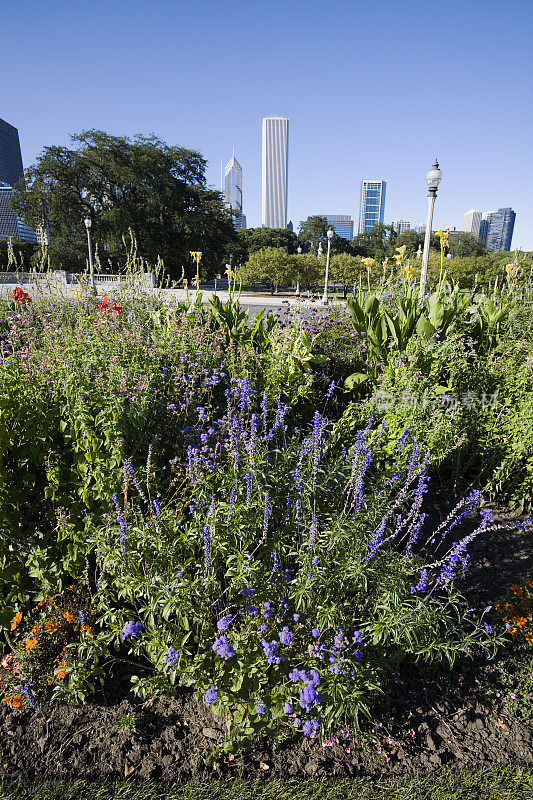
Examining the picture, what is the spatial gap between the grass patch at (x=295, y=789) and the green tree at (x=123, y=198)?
2937 cm

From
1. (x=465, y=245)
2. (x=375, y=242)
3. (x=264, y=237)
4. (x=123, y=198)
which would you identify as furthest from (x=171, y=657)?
(x=375, y=242)

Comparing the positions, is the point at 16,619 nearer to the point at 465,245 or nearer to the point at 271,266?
the point at 271,266

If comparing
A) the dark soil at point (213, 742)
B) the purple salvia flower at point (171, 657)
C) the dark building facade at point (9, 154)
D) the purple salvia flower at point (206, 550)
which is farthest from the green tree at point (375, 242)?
the dark building facade at point (9, 154)

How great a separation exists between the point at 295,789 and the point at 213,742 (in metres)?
0.39

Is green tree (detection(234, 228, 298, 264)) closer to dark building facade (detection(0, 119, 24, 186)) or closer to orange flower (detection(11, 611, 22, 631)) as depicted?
orange flower (detection(11, 611, 22, 631))

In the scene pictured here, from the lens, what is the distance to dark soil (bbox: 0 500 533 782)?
191cm

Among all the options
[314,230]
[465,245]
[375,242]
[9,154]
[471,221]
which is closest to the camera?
[465,245]

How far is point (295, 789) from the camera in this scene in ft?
6.02

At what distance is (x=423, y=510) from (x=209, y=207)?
34.8 metres

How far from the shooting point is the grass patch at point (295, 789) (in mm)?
1808

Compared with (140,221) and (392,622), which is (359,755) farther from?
(140,221)

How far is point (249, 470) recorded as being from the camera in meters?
2.40

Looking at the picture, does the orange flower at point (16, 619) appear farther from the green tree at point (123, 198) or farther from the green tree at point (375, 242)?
the green tree at point (375, 242)

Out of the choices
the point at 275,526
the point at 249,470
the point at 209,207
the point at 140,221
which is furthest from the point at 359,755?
the point at 209,207
